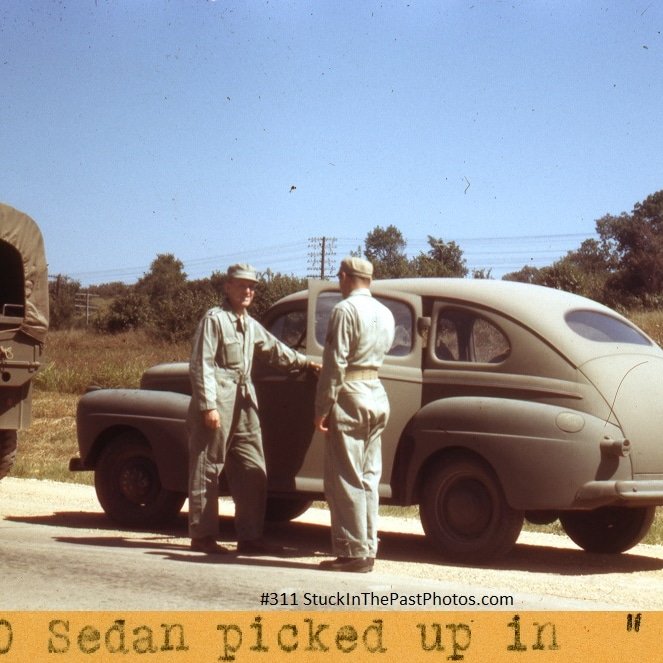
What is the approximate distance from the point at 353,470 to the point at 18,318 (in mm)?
6267

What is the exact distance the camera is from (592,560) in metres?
9.21

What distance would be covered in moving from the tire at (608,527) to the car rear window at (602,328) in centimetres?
122

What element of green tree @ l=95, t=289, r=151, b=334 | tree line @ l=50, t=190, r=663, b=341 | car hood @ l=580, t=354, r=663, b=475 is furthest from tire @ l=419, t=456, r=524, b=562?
green tree @ l=95, t=289, r=151, b=334

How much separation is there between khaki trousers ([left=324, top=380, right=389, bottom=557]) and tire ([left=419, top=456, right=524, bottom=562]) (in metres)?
0.61

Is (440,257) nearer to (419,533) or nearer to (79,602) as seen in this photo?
(419,533)

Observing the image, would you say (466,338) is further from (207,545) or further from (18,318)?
(18,318)

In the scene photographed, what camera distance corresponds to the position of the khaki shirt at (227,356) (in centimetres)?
873

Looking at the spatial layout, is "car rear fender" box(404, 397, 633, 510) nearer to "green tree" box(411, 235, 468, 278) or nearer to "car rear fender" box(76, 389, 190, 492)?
"car rear fender" box(76, 389, 190, 492)

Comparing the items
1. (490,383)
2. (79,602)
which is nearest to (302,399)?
(490,383)

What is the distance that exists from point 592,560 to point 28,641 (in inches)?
193

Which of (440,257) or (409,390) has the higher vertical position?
(440,257)
